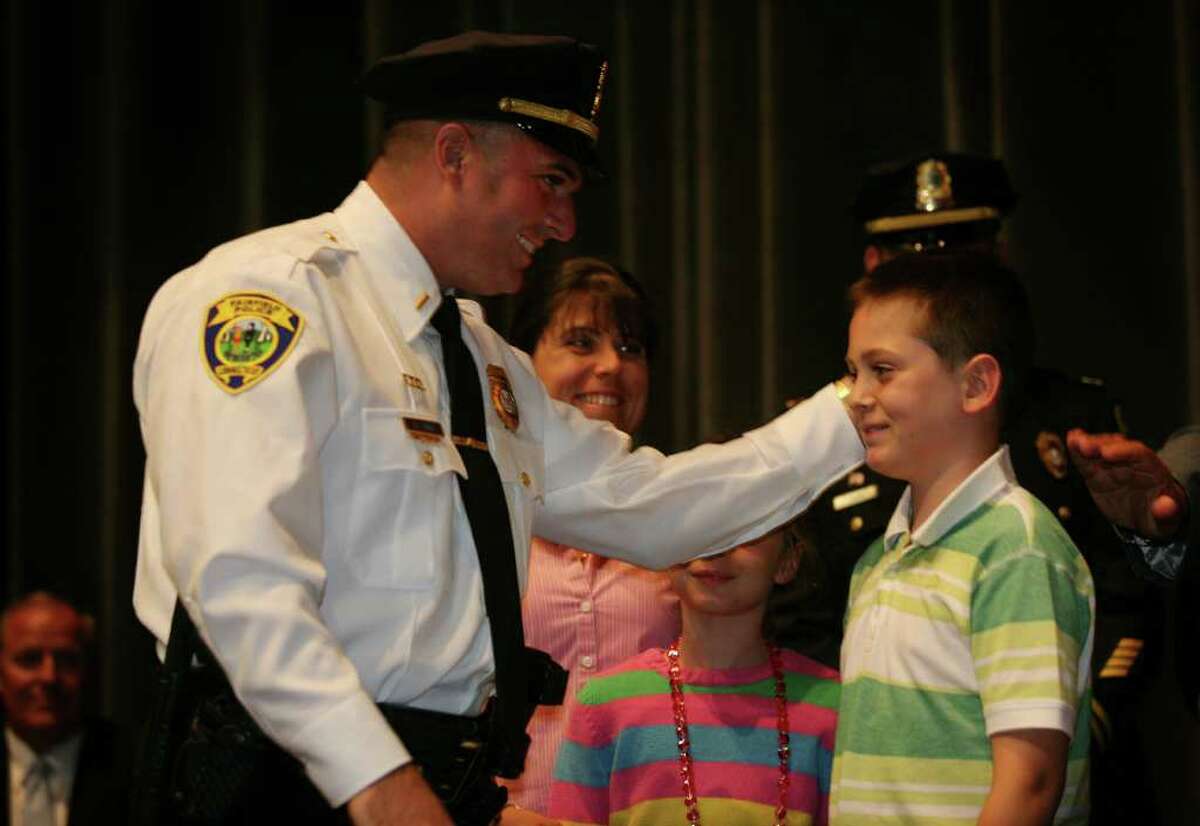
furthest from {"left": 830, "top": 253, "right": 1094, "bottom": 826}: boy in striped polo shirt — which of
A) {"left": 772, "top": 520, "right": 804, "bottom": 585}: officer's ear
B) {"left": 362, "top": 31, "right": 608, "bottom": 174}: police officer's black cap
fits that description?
{"left": 362, "top": 31, "right": 608, "bottom": 174}: police officer's black cap

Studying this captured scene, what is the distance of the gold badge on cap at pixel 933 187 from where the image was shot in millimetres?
2861

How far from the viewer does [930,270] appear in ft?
6.93

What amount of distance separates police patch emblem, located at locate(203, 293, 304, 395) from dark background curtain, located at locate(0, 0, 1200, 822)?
1.88 meters

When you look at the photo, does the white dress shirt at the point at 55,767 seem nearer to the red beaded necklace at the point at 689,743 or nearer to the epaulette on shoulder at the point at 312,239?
the red beaded necklace at the point at 689,743

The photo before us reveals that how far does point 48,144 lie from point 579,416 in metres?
2.31

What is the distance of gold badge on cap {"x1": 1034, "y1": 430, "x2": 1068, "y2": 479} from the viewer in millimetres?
2584

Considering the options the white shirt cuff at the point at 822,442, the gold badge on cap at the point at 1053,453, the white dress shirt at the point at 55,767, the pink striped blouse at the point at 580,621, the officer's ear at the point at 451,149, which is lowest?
the white dress shirt at the point at 55,767

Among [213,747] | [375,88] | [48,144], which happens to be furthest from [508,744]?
[48,144]

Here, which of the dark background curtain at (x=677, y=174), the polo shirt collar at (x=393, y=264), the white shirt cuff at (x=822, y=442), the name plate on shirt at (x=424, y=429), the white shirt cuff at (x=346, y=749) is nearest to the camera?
the white shirt cuff at (x=346, y=749)

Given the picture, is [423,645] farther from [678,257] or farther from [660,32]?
[660,32]

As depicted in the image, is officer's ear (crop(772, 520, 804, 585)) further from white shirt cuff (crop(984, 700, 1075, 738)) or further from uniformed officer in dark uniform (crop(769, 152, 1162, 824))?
white shirt cuff (crop(984, 700, 1075, 738))

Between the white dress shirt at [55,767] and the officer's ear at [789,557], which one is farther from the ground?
the officer's ear at [789,557]

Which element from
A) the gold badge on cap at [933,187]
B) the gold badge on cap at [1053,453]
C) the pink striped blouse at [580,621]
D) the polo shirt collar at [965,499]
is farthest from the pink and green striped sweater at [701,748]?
the gold badge on cap at [933,187]

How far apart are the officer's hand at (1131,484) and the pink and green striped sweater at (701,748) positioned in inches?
18.0
